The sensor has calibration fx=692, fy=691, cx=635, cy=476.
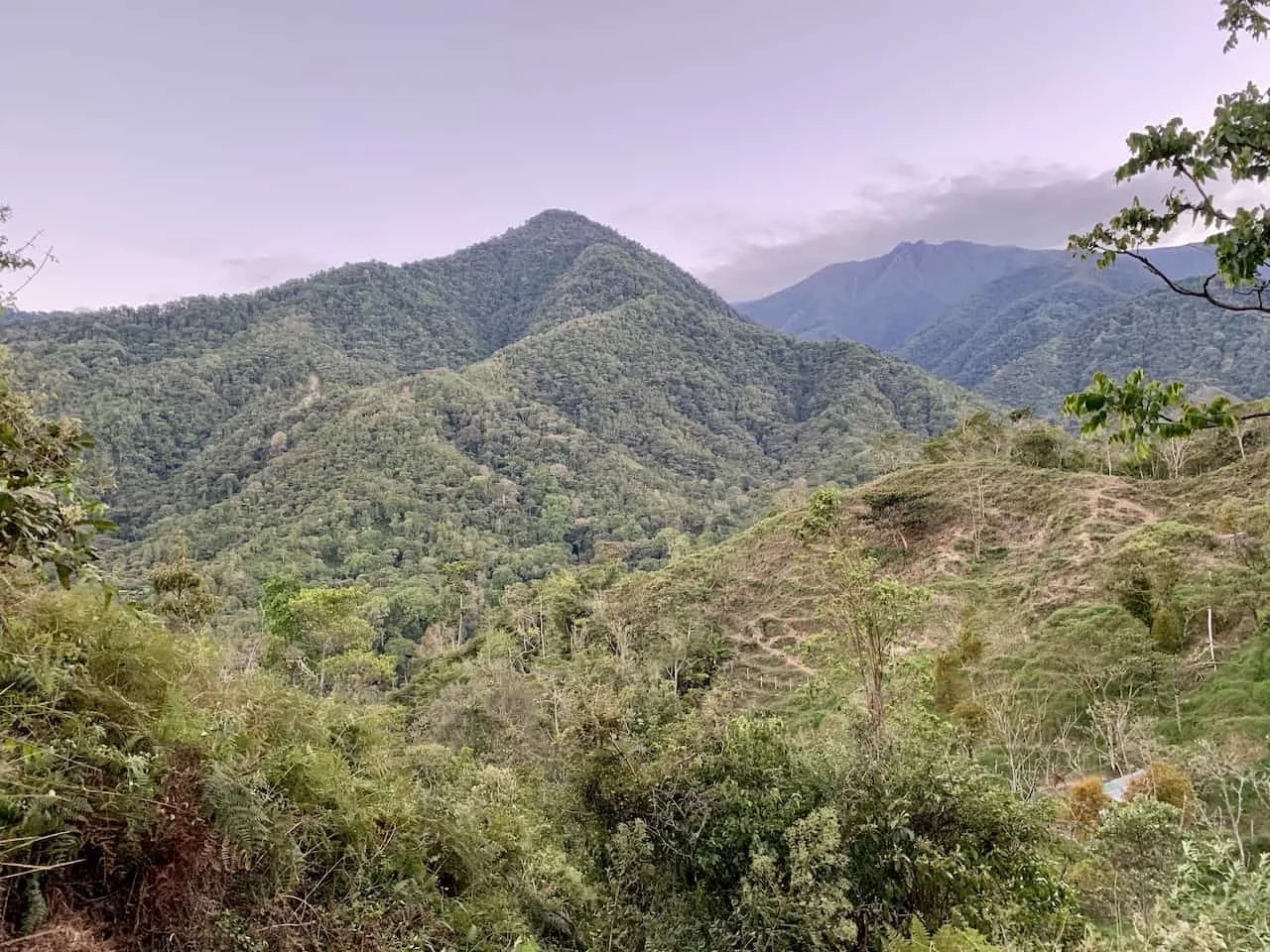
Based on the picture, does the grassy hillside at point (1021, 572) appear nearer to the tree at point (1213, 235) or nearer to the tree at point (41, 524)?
the tree at point (1213, 235)

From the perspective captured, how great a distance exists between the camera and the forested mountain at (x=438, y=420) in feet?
249

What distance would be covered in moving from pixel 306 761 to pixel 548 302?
17236 centimetres

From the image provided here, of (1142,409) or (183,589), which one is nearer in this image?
(1142,409)

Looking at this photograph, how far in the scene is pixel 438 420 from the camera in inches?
3794

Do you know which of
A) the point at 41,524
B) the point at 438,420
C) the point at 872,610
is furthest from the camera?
the point at 438,420

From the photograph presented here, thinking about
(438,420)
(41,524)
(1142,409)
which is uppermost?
(438,420)

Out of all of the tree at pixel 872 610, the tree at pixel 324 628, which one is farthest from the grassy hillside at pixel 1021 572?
the tree at pixel 324 628

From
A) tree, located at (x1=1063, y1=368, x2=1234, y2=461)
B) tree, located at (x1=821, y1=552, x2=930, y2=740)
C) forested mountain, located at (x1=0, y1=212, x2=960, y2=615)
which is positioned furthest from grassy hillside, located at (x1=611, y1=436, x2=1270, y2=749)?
forested mountain, located at (x1=0, y1=212, x2=960, y2=615)

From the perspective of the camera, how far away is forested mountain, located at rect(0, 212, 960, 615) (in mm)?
75875

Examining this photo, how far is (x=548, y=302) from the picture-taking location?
170 m

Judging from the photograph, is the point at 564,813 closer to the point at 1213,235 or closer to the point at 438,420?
the point at 1213,235

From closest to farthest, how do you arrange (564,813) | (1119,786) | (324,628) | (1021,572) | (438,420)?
(564,813) < (1119,786) < (1021,572) < (324,628) < (438,420)

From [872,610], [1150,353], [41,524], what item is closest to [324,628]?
[872,610]

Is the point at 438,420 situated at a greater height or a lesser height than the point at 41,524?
greater
